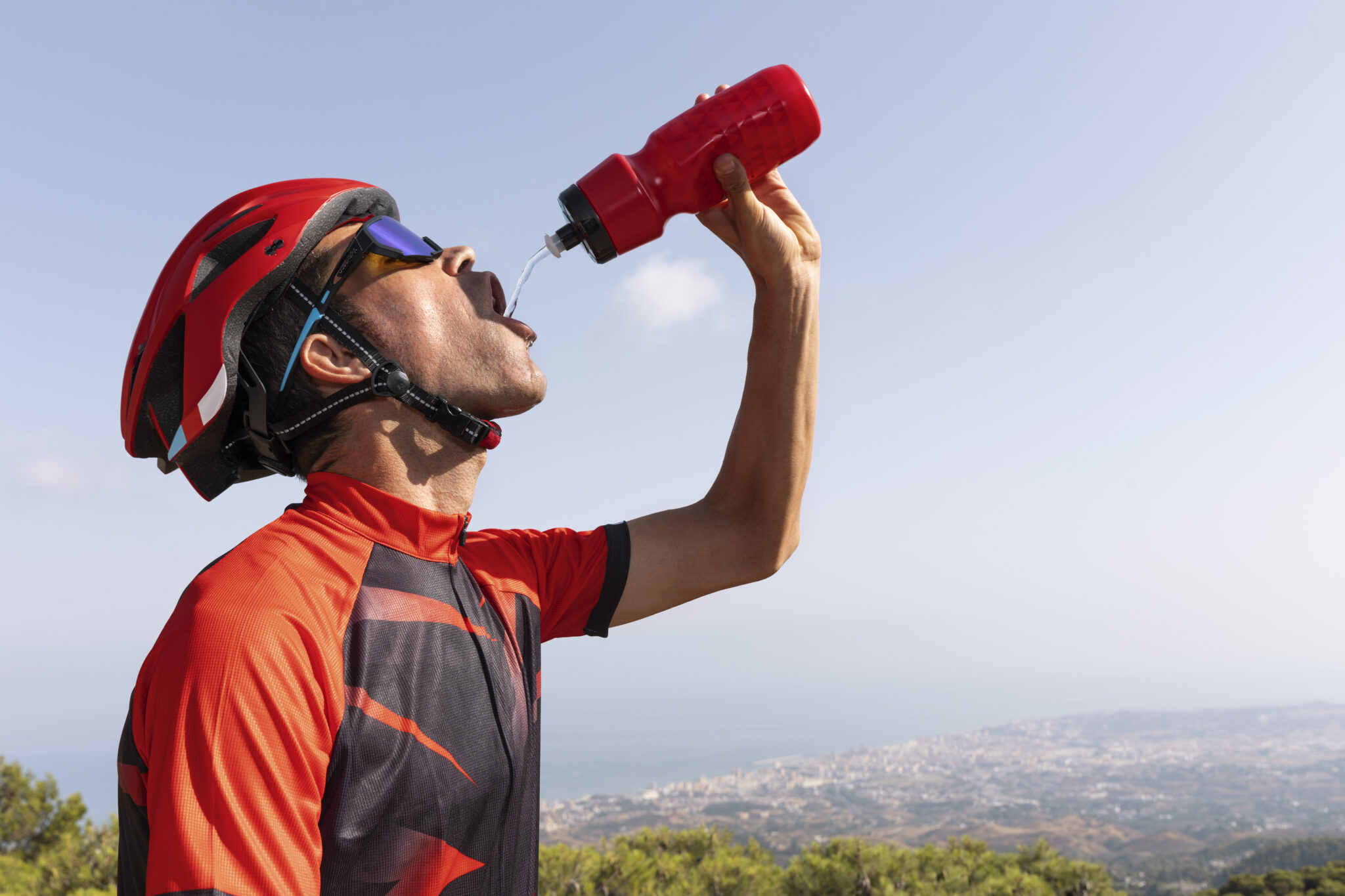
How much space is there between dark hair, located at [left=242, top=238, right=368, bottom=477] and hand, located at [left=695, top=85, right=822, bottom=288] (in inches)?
43.4

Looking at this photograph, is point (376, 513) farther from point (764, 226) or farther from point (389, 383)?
point (764, 226)

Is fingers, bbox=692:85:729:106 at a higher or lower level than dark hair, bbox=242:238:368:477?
higher

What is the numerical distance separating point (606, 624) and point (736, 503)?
22.3 inches

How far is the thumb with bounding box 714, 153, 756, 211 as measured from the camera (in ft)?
7.41

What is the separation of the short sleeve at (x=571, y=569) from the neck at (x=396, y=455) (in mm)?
332

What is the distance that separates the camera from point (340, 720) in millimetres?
1410

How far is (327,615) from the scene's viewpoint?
1.52 metres

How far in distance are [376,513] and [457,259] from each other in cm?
78

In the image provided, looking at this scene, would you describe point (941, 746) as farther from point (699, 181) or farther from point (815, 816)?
point (699, 181)

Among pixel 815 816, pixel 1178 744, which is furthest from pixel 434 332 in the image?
pixel 1178 744

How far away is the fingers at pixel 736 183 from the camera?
2.26 m

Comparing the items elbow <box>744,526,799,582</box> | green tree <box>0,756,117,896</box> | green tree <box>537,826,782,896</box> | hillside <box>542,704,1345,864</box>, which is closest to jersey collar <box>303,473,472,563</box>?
elbow <box>744,526,799,582</box>

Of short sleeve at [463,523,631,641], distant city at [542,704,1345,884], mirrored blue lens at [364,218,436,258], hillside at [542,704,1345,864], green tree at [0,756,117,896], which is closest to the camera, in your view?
mirrored blue lens at [364,218,436,258]

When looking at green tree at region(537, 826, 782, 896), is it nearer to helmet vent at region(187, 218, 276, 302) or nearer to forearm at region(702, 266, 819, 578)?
forearm at region(702, 266, 819, 578)
